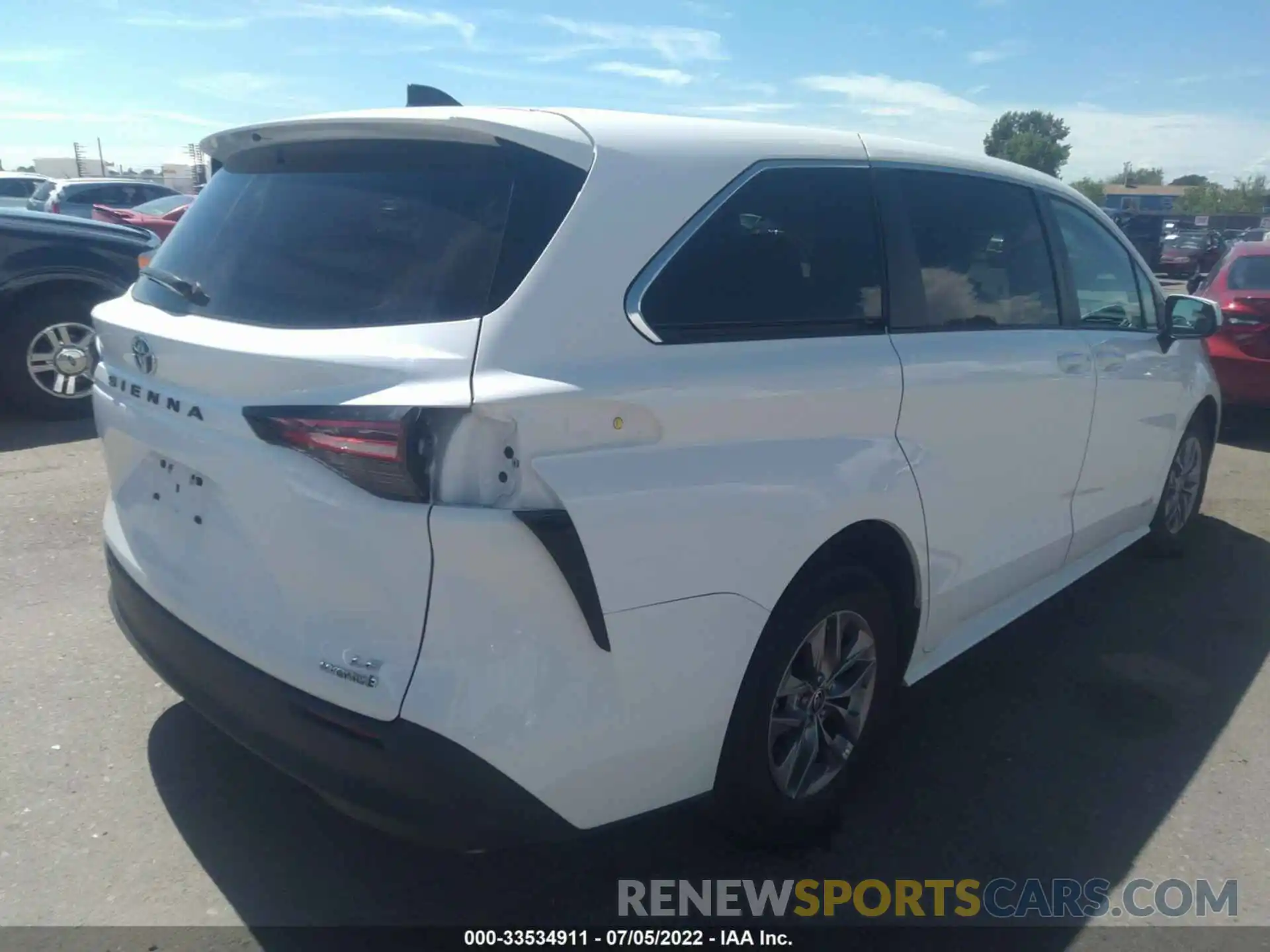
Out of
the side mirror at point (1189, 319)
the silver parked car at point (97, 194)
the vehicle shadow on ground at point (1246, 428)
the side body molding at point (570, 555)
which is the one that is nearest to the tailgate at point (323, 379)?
the side body molding at point (570, 555)

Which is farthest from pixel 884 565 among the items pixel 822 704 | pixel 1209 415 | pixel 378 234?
pixel 1209 415

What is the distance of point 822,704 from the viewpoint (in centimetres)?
294

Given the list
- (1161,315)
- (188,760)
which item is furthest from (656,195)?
(1161,315)

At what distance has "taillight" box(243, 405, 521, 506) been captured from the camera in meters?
2.02

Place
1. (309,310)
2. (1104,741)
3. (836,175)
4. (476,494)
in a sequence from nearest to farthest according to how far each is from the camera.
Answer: (476,494) < (309,310) < (836,175) < (1104,741)

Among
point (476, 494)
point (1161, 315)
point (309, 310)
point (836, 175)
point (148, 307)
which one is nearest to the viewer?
point (476, 494)

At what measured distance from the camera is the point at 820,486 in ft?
8.67

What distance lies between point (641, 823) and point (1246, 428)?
855 centimetres

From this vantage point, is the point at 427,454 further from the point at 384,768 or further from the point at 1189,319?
the point at 1189,319

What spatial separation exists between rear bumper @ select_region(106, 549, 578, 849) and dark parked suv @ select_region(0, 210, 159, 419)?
18.3 ft

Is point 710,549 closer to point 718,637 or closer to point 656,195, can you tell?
point 718,637

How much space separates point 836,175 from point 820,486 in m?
0.98

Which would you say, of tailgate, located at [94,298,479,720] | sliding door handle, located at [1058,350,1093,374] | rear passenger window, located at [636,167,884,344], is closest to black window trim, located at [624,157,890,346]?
rear passenger window, located at [636,167,884,344]

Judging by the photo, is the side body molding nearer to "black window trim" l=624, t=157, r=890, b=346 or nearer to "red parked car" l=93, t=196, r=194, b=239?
"black window trim" l=624, t=157, r=890, b=346
